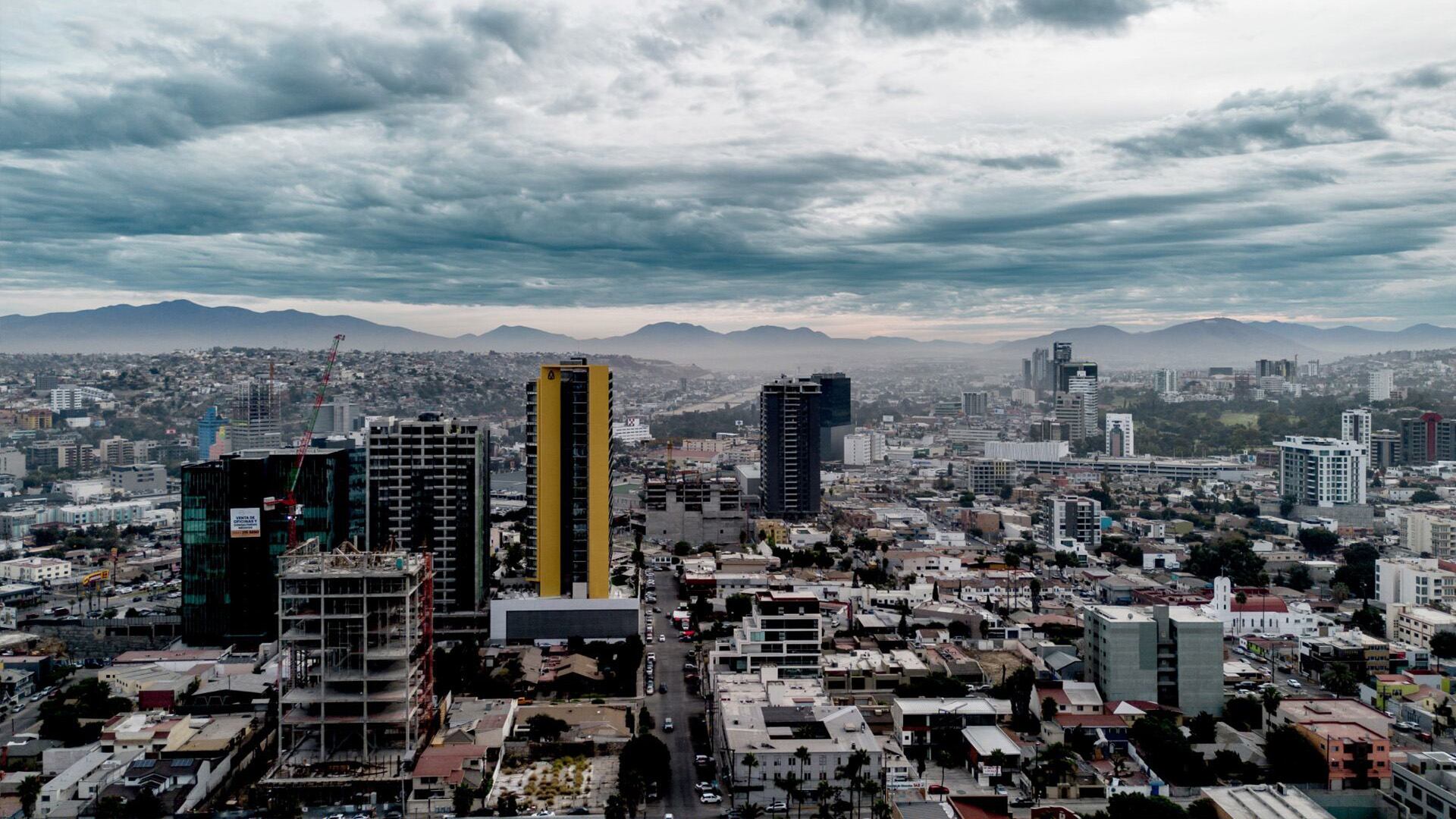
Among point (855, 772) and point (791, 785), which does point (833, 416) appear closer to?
point (855, 772)

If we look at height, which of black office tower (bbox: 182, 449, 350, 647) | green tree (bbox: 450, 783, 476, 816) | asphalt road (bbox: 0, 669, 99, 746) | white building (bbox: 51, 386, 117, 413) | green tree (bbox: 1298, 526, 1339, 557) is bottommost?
asphalt road (bbox: 0, 669, 99, 746)

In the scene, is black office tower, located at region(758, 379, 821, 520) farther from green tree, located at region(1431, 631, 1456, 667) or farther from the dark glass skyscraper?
the dark glass skyscraper

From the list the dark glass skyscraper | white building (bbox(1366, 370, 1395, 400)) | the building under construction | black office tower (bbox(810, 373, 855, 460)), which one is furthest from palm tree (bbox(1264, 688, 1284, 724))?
white building (bbox(1366, 370, 1395, 400))

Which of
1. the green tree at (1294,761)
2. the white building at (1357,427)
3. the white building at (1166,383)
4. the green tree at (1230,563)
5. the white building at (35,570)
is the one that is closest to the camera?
the green tree at (1294,761)

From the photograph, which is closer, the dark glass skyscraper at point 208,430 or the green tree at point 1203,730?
the green tree at point 1203,730

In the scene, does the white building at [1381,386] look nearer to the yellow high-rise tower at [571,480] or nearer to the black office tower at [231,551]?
the yellow high-rise tower at [571,480]

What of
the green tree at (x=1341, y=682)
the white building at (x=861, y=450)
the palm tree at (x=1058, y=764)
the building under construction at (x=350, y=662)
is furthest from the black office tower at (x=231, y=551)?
the white building at (x=861, y=450)

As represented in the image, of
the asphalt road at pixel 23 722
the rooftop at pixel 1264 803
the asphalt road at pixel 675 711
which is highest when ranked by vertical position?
the rooftop at pixel 1264 803
